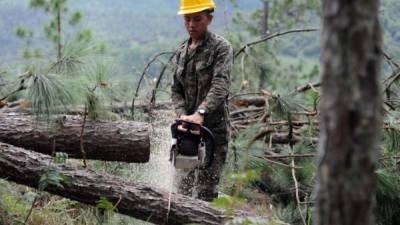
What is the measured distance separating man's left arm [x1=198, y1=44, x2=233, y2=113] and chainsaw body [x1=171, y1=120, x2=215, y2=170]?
26 centimetres

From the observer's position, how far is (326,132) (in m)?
1.61

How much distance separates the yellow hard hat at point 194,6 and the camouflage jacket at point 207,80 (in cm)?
26

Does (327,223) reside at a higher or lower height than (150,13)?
lower

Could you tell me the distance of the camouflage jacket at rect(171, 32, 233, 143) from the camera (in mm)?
4361

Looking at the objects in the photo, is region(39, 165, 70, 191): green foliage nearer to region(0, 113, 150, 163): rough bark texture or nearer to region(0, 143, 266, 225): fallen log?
region(0, 143, 266, 225): fallen log

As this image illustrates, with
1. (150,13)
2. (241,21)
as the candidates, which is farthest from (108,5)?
(241,21)

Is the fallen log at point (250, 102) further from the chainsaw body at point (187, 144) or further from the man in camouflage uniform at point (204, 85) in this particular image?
the chainsaw body at point (187, 144)

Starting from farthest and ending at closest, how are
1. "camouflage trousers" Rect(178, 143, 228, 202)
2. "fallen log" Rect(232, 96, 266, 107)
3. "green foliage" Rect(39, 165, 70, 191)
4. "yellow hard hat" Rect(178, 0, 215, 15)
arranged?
"fallen log" Rect(232, 96, 266, 107)
"camouflage trousers" Rect(178, 143, 228, 202)
"yellow hard hat" Rect(178, 0, 215, 15)
"green foliage" Rect(39, 165, 70, 191)

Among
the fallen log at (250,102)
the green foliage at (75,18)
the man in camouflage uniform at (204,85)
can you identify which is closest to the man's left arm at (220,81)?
the man in camouflage uniform at (204,85)

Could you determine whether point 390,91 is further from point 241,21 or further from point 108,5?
point 108,5

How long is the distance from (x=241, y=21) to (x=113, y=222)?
14.1 meters

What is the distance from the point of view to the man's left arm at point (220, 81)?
431cm

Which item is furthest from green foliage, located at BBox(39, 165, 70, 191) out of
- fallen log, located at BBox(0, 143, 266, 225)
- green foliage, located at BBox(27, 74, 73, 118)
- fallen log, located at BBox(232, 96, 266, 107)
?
fallen log, located at BBox(232, 96, 266, 107)

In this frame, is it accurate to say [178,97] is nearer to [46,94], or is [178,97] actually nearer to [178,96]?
[178,96]
